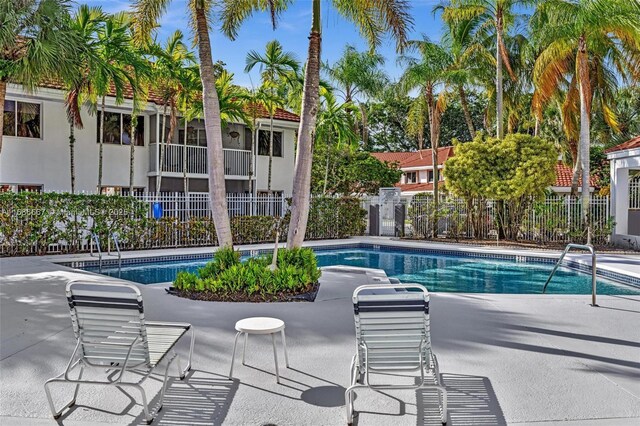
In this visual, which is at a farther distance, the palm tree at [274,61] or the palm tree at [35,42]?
the palm tree at [274,61]

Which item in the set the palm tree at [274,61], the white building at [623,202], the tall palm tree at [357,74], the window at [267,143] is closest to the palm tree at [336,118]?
the palm tree at [274,61]

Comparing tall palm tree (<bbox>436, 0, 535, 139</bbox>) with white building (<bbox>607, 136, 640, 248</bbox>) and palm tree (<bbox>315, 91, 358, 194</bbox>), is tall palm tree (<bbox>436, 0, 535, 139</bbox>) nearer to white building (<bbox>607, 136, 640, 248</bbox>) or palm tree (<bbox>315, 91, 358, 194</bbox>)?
white building (<bbox>607, 136, 640, 248</bbox>)

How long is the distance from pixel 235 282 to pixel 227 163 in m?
14.5

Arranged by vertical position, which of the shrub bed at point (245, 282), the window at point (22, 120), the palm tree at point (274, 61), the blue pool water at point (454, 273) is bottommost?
the blue pool water at point (454, 273)

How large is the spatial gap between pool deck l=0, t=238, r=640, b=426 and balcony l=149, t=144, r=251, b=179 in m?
12.6

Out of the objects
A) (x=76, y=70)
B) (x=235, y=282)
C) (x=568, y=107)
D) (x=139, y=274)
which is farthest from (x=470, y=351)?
(x=568, y=107)

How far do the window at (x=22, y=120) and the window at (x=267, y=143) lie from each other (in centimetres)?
928

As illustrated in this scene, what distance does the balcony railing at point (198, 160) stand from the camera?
2057 cm

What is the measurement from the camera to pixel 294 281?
8.55 m

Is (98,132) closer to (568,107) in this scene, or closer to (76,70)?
(76,70)

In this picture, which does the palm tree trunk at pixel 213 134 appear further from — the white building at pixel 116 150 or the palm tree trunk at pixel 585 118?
the palm tree trunk at pixel 585 118

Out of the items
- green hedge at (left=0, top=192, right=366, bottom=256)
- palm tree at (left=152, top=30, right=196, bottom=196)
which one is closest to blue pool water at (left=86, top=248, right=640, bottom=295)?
green hedge at (left=0, top=192, right=366, bottom=256)

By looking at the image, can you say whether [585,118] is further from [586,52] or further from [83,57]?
[83,57]

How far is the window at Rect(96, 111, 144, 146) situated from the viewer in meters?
19.7
